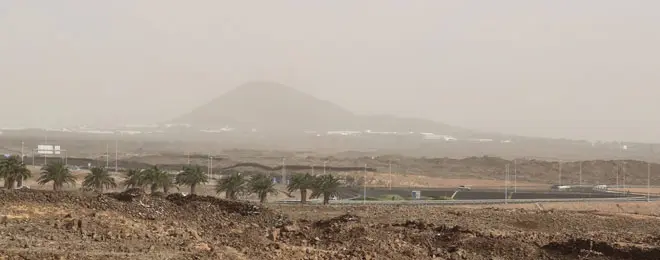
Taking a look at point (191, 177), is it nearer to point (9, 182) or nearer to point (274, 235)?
point (9, 182)

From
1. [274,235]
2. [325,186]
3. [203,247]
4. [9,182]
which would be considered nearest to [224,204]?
[274,235]

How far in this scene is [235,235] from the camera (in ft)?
77.0

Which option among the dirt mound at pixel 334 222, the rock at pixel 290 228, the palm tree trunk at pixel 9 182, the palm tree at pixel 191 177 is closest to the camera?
the rock at pixel 290 228

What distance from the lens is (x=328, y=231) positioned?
86.1 feet

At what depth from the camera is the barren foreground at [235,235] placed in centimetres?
1903

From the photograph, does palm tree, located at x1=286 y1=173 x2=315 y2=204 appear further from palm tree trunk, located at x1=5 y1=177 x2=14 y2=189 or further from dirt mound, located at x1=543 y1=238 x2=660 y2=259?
dirt mound, located at x1=543 y1=238 x2=660 y2=259

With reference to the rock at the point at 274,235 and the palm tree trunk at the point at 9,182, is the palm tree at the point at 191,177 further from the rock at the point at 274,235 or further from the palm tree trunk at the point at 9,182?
the rock at the point at 274,235

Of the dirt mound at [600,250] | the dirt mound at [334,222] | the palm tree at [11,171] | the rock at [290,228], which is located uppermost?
the palm tree at [11,171]

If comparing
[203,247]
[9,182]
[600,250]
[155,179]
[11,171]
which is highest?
[11,171]

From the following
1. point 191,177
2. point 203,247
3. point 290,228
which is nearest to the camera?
point 203,247

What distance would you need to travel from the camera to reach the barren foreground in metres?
19.0

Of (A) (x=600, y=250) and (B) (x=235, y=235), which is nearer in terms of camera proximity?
(B) (x=235, y=235)

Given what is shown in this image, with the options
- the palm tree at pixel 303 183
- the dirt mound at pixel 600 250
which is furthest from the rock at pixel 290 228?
the palm tree at pixel 303 183

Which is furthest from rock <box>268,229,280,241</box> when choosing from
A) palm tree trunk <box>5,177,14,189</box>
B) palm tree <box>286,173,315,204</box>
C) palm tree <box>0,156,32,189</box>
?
palm tree trunk <box>5,177,14,189</box>
